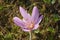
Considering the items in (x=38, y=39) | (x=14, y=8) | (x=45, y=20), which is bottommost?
(x=38, y=39)

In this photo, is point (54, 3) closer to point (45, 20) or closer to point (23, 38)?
point (45, 20)

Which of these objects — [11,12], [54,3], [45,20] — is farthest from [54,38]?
[11,12]

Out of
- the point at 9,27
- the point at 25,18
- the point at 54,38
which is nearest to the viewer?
the point at 25,18

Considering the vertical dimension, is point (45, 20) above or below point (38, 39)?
above

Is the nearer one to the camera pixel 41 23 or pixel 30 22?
pixel 30 22

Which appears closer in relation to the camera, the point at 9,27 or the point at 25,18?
the point at 25,18

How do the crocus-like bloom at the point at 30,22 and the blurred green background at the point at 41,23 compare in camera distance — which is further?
the blurred green background at the point at 41,23

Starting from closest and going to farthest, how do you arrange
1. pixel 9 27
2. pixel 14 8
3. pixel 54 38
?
pixel 54 38 < pixel 9 27 < pixel 14 8

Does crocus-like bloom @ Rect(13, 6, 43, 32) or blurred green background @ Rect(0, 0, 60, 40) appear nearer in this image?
crocus-like bloom @ Rect(13, 6, 43, 32)
